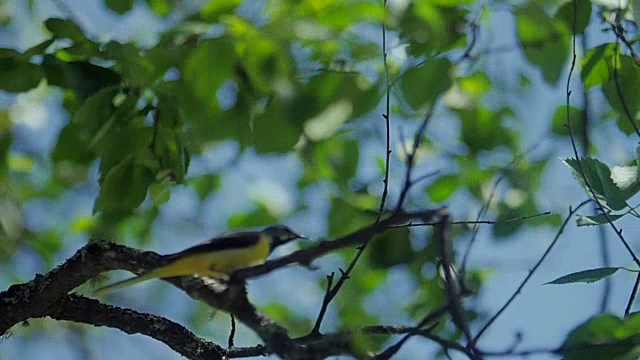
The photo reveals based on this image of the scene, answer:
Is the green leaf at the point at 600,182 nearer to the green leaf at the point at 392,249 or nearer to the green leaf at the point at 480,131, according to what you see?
the green leaf at the point at 392,249

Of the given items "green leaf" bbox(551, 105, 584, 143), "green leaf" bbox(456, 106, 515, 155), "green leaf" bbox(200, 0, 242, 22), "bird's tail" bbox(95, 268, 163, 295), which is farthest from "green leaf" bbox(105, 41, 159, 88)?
"green leaf" bbox(456, 106, 515, 155)

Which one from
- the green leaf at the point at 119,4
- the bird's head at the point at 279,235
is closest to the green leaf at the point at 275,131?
the bird's head at the point at 279,235

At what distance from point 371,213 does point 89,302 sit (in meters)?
1.68

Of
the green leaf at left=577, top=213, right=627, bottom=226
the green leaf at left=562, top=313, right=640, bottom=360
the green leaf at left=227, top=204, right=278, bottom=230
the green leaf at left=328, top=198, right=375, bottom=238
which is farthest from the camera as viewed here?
the green leaf at left=227, top=204, right=278, bottom=230

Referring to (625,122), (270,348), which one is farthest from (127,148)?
(625,122)

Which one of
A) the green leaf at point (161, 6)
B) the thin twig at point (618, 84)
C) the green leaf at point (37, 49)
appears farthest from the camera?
the green leaf at point (161, 6)

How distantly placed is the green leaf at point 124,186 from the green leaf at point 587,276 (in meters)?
1.33

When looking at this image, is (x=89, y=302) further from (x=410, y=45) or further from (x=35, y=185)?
(x=35, y=185)

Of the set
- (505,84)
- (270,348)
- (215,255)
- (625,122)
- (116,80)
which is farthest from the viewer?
(505,84)

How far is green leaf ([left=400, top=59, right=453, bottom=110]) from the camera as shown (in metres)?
2.99

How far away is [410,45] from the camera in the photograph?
304 cm

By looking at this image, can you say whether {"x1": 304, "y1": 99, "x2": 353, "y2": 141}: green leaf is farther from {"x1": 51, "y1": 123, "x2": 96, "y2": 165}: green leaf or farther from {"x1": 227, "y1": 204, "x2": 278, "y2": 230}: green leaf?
{"x1": 227, "y1": 204, "x2": 278, "y2": 230}: green leaf

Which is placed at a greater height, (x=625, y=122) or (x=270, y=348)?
(x=625, y=122)

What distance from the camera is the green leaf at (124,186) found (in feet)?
8.93
